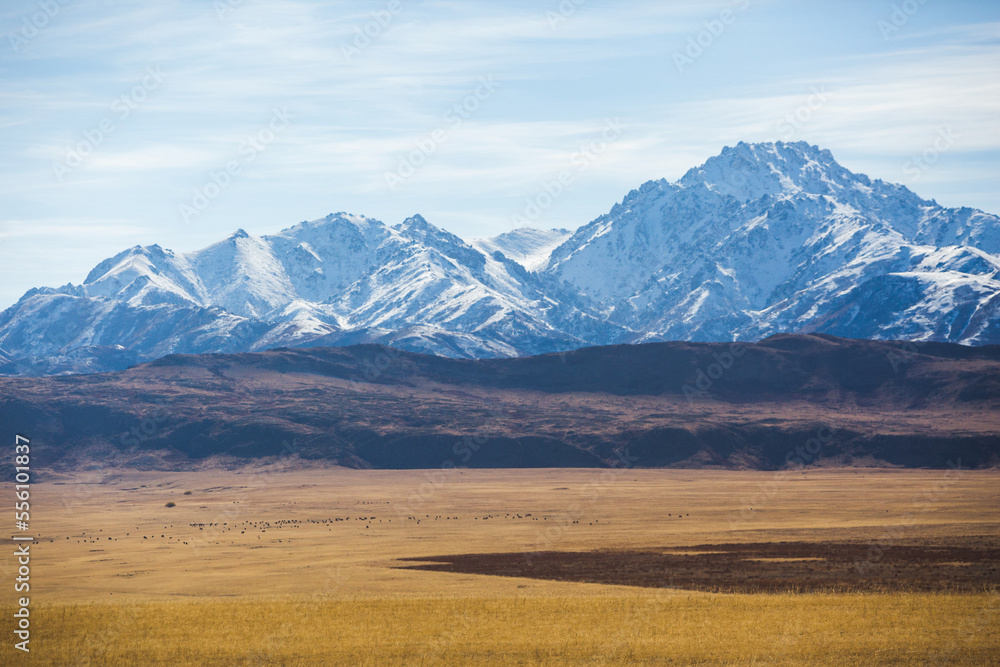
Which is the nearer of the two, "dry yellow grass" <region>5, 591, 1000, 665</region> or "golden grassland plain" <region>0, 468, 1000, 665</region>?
"dry yellow grass" <region>5, 591, 1000, 665</region>

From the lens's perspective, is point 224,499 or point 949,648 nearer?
point 949,648

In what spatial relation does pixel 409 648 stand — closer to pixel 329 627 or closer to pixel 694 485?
pixel 329 627

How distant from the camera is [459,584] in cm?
6556

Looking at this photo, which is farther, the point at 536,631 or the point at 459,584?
the point at 459,584

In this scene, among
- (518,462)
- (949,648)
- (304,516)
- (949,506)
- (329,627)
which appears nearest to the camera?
(949,648)

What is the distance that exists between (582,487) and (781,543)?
78.9 meters

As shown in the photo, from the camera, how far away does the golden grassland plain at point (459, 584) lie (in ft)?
→ 144

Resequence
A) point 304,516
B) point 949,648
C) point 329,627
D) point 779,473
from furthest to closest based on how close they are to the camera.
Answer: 1. point 779,473
2. point 304,516
3. point 329,627
4. point 949,648

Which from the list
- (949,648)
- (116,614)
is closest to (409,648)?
(116,614)

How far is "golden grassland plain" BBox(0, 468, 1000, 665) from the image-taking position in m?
44.0

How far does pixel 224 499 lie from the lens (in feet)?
495

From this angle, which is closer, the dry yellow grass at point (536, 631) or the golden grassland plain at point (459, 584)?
A: the dry yellow grass at point (536, 631)

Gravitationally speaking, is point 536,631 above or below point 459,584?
above

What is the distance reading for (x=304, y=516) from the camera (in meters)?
125
